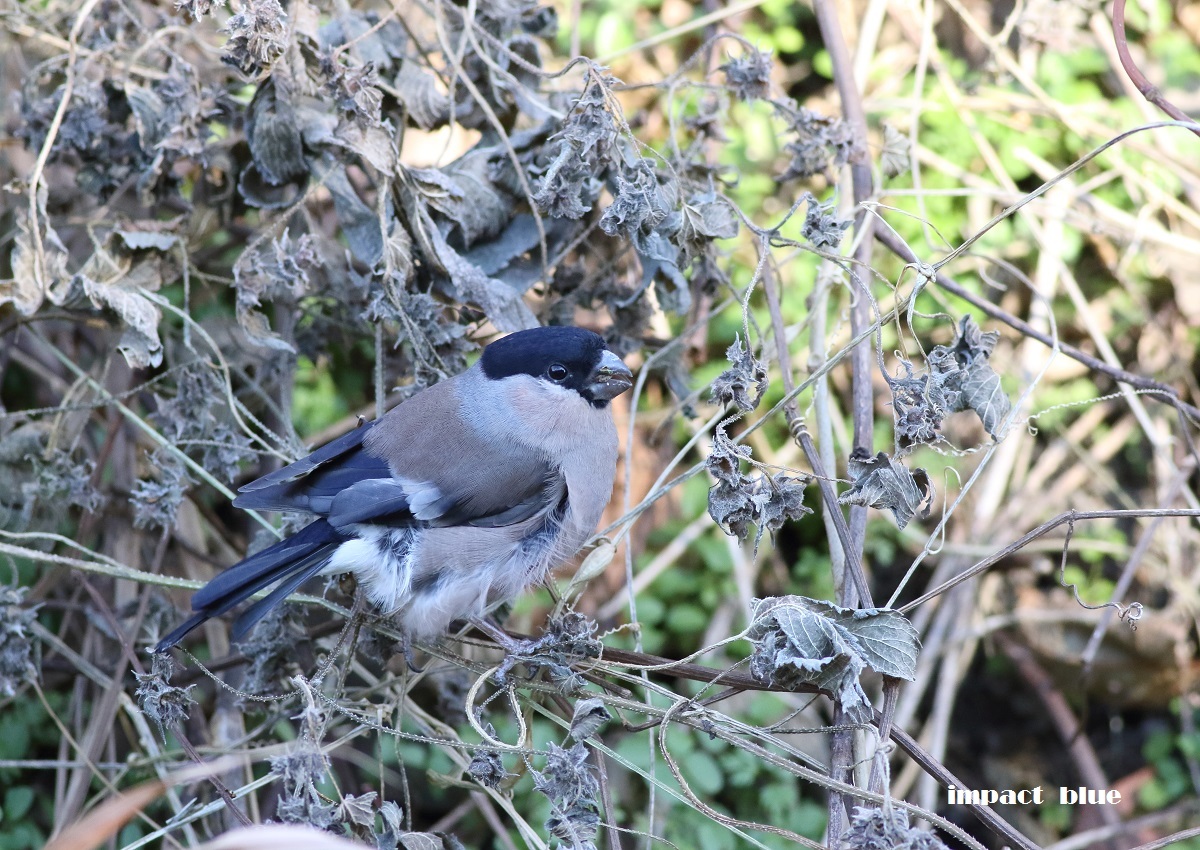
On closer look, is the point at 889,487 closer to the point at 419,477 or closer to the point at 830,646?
the point at 830,646

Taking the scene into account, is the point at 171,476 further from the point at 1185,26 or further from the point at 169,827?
the point at 1185,26

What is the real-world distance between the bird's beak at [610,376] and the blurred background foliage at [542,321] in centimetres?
12

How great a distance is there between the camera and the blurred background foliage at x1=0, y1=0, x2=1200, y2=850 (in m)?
2.54

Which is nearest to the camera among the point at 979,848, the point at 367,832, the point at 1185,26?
the point at 979,848

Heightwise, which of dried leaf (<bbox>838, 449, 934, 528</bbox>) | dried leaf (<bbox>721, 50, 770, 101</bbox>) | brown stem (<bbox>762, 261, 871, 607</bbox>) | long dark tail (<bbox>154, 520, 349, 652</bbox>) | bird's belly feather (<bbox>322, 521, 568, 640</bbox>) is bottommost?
bird's belly feather (<bbox>322, 521, 568, 640</bbox>)

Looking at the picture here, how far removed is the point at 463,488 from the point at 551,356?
40cm

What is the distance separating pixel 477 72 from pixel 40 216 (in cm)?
116

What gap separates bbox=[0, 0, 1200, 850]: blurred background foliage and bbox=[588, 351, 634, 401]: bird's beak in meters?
0.12

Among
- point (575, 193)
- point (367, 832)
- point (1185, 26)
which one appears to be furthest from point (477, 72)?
point (1185, 26)

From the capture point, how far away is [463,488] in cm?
255

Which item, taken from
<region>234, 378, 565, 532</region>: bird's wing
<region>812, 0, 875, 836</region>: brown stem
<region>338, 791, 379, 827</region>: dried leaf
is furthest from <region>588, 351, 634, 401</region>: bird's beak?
<region>338, 791, 379, 827</region>: dried leaf

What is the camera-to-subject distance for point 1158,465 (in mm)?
3709

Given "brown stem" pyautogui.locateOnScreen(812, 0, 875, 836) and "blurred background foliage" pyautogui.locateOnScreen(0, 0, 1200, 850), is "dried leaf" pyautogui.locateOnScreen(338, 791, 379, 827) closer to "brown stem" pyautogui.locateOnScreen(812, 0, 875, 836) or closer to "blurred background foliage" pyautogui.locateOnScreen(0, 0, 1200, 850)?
"blurred background foliage" pyautogui.locateOnScreen(0, 0, 1200, 850)

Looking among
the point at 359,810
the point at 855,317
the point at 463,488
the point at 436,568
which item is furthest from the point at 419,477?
the point at 855,317
